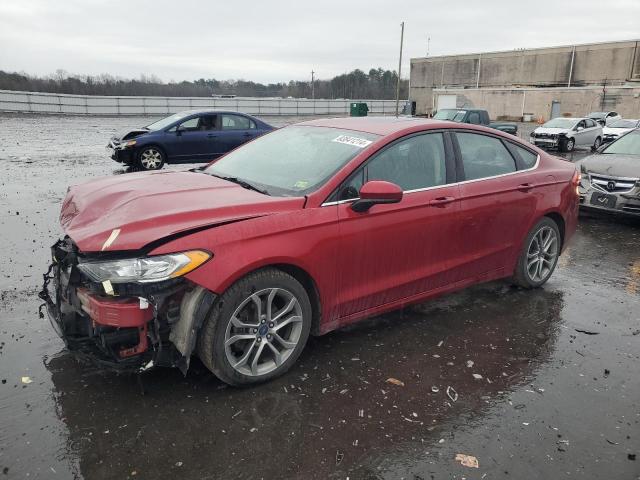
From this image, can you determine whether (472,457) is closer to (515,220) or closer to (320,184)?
(320,184)

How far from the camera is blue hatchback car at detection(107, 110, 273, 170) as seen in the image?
12.5m

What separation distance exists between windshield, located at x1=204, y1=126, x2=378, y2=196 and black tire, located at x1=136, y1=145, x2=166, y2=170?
28.1 ft

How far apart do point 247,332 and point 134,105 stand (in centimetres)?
3734

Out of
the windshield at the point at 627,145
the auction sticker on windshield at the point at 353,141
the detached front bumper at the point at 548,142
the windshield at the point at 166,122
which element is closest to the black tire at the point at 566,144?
the detached front bumper at the point at 548,142

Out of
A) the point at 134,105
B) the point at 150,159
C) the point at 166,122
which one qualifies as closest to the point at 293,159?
the point at 150,159

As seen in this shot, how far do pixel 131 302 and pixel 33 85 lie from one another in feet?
200

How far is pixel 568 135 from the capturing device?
21.2m

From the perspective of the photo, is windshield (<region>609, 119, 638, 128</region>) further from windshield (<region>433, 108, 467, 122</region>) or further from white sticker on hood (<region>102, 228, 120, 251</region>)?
white sticker on hood (<region>102, 228, 120, 251</region>)

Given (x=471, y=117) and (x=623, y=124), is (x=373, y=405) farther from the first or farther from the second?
(x=623, y=124)

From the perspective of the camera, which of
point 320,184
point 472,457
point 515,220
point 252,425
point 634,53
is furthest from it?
point 634,53

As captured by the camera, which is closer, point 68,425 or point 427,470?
point 427,470

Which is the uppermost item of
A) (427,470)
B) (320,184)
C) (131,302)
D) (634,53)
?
(634,53)

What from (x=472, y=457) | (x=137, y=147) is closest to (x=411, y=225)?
(x=472, y=457)

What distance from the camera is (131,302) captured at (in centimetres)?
287
